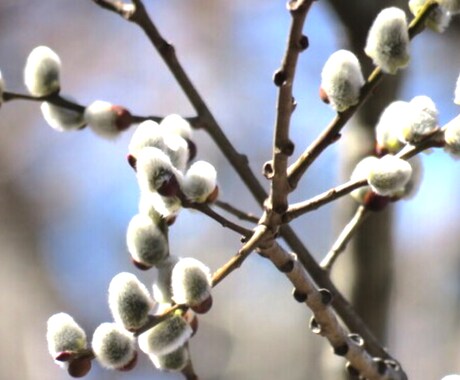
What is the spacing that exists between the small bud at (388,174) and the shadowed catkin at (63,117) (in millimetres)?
191

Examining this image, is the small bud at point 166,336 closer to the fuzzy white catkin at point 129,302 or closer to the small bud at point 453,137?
the fuzzy white catkin at point 129,302

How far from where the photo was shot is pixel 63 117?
1.66ft

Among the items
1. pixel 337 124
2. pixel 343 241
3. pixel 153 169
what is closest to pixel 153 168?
pixel 153 169

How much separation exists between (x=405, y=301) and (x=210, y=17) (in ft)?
3.23

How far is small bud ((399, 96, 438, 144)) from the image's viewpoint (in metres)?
0.45

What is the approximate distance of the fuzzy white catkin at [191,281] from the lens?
40cm

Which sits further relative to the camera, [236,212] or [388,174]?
[236,212]

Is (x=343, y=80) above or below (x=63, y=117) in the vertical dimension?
below

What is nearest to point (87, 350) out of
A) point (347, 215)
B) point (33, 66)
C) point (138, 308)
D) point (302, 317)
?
point (138, 308)

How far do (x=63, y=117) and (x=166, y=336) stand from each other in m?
0.16

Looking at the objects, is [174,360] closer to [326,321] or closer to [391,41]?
[326,321]

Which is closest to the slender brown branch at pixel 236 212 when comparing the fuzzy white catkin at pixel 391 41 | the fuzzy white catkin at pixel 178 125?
the fuzzy white catkin at pixel 178 125

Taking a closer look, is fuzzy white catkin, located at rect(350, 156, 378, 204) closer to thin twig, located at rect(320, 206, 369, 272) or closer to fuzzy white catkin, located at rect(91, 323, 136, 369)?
thin twig, located at rect(320, 206, 369, 272)

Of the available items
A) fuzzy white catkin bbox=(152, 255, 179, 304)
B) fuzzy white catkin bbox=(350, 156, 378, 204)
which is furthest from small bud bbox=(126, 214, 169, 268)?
fuzzy white catkin bbox=(350, 156, 378, 204)
